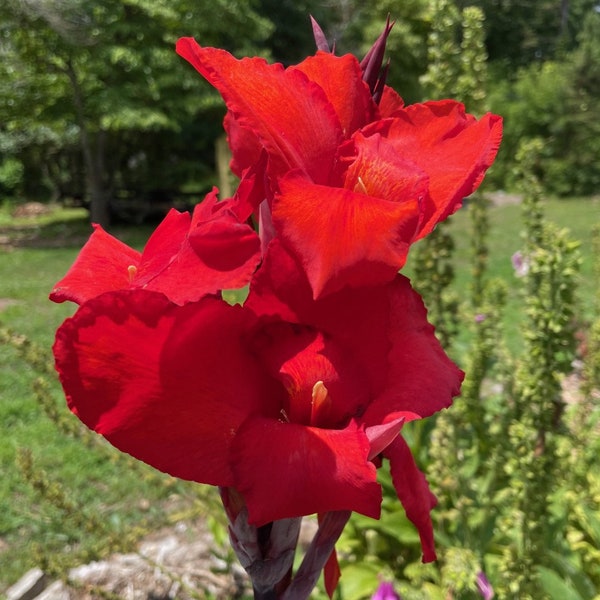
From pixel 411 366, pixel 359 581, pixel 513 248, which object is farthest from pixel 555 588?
pixel 513 248

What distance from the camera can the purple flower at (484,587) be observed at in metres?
1.53

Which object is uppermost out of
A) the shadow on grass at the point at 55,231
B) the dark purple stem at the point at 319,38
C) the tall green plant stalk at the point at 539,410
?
the dark purple stem at the point at 319,38

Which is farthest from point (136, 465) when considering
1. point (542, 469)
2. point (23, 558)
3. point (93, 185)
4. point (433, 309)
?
point (93, 185)

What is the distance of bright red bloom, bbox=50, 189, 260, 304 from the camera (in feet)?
1.99

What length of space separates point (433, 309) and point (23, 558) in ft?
7.00

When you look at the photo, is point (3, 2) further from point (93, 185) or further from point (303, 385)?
point (303, 385)

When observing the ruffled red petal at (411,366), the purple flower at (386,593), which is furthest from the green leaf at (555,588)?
the ruffled red petal at (411,366)

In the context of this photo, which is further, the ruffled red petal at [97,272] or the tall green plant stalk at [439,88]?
the tall green plant stalk at [439,88]

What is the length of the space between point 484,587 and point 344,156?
4.11 ft

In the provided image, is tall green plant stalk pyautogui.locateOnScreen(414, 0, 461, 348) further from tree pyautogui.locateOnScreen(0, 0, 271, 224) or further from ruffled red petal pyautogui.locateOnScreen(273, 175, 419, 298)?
tree pyautogui.locateOnScreen(0, 0, 271, 224)

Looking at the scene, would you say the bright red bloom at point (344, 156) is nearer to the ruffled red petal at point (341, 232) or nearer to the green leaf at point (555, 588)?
the ruffled red petal at point (341, 232)

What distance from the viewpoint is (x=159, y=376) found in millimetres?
604

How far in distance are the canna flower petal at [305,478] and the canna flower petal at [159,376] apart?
0.03 m

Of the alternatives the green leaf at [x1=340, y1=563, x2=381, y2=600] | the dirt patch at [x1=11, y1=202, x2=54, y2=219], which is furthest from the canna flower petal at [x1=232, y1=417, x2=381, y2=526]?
the dirt patch at [x1=11, y1=202, x2=54, y2=219]
